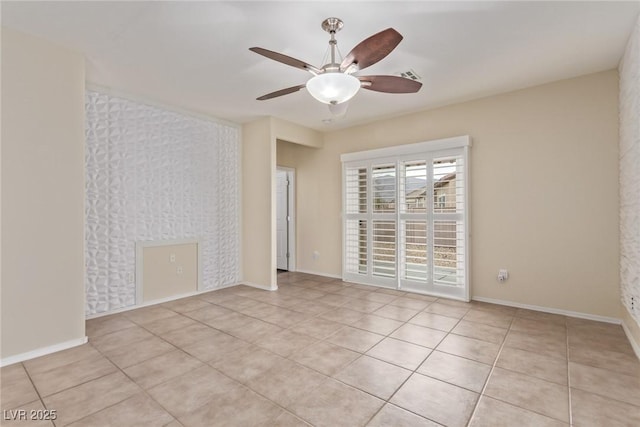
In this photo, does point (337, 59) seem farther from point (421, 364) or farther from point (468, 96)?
point (421, 364)

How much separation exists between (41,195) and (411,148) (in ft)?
13.7

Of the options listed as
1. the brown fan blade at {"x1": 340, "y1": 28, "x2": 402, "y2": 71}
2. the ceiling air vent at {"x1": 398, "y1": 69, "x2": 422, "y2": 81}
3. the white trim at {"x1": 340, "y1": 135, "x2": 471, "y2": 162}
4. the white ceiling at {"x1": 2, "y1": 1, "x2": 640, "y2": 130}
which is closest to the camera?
the brown fan blade at {"x1": 340, "y1": 28, "x2": 402, "y2": 71}

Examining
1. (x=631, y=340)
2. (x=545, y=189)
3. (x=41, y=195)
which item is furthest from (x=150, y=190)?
(x=631, y=340)

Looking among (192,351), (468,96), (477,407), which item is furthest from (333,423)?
(468,96)

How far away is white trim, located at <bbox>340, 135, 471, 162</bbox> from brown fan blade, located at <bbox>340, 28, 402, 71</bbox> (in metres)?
2.39

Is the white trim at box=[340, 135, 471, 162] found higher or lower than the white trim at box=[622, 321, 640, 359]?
higher

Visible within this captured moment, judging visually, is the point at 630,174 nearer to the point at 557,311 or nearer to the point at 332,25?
the point at 557,311

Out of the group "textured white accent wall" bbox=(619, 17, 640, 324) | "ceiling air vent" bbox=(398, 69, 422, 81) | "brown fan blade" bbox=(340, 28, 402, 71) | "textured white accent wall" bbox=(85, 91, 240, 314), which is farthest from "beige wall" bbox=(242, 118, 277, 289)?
"textured white accent wall" bbox=(619, 17, 640, 324)

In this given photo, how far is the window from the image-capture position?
13.3 ft

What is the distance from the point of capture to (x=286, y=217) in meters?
6.15

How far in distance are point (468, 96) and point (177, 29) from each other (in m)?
3.37

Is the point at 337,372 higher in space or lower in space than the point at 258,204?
lower

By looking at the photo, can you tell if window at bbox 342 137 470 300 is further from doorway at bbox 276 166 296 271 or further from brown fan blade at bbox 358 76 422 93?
brown fan blade at bbox 358 76 422 93

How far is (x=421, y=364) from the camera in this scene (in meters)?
2.39
